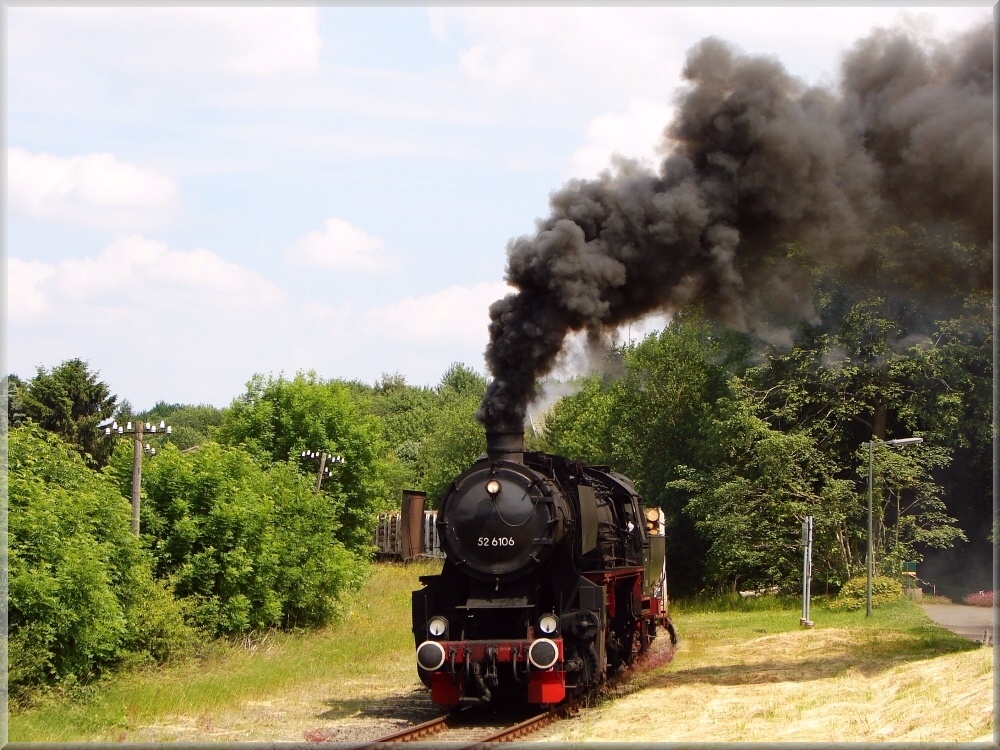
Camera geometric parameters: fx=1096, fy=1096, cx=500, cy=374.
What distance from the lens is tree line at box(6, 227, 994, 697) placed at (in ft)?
45.8

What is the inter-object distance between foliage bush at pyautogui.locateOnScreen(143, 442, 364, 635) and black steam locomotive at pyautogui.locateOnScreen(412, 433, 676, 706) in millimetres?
6372

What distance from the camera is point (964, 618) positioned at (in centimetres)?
2580

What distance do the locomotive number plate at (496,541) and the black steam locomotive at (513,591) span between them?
0.01 m

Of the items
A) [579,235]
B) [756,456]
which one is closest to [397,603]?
[756,456]

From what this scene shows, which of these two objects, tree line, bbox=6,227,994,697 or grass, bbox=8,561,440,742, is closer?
grass, bbox=8,561,440,742

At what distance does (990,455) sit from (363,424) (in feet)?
65.7

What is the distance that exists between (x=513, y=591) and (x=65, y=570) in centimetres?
528

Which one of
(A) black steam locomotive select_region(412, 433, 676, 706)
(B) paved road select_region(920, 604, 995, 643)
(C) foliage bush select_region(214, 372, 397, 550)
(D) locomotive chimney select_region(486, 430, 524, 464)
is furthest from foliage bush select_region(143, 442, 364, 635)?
(C) foliage bush select_region(214, 372, 397, 550)

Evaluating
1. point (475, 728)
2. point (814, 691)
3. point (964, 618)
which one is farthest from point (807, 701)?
point (964, 618)

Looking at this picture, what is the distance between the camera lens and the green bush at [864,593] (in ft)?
Answer: 93.9

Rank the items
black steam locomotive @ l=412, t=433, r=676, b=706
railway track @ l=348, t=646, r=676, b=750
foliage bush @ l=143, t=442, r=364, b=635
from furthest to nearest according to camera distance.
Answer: foliage bush @ l=143, t=442, r=364, b=635 < black steam locomotive @ l=412, t=433, r=676, b=706 < railway track @ l=348, t=646, r=676, b=750

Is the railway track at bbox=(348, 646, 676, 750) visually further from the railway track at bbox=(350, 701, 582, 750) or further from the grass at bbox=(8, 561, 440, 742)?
the grass at bbox=(8, 561, 440, 742)

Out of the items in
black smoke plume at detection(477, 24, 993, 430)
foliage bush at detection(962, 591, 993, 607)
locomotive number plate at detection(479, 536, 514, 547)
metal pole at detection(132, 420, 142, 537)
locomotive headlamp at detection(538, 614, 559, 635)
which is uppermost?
black smoke plume at detection(477, 24, 993, 430)

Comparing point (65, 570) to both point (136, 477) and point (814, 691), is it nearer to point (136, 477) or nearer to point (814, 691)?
point (136, 477)
